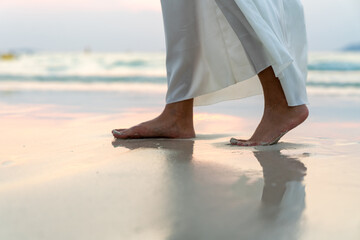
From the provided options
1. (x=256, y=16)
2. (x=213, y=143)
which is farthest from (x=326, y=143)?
(x=256, y=16)

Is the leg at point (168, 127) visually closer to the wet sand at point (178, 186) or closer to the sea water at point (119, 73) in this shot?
the wet sand at point (178, 186)

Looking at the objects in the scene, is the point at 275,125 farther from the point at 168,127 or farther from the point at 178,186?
the point at 178,186

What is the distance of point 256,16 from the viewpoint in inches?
54.3

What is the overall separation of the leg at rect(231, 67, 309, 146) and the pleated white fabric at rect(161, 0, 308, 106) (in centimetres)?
3

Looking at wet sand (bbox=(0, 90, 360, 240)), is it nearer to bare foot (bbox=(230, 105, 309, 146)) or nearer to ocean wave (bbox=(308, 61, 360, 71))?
bare foot (bbox=(230, 105, 309, 146))

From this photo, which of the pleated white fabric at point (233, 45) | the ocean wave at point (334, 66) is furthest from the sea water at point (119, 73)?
the pleated white fabric at point (233, 45)

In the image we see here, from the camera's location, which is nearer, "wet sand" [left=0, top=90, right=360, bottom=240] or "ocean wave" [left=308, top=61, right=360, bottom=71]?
"wet sand" [left=0, top=90, right=360, bottom=240]

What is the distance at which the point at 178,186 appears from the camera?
975 mm

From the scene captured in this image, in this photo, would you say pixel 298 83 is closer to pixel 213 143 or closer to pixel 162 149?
pixel 213 143

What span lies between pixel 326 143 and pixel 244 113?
0.86 meters

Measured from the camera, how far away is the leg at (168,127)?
64.2 inches

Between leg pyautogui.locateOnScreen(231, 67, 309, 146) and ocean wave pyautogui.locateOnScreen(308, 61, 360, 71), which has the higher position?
leg pyautogui.locateOnScreen(231, 67, 309, 146)

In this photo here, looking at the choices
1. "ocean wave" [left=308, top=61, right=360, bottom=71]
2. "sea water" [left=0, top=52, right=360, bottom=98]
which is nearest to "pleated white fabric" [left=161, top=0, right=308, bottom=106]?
"sea water" [left=0, top=52, right=360, bottom=98]

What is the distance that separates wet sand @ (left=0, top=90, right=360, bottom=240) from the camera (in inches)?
29.4
